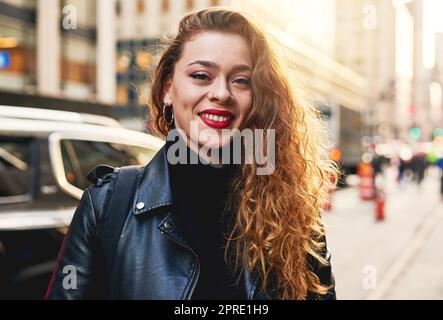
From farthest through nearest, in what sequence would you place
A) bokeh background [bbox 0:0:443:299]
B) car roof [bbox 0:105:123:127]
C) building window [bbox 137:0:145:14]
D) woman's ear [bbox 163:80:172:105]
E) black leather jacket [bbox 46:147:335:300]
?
building window [bbox 137:0:145:14] < bokeh background [bbox 0:0:443:299] < car roof [bbox 0:105:123:127] < woman's ear [bbox 163:80:172:105] < black leather jacket [bbox 46:147:335:300]

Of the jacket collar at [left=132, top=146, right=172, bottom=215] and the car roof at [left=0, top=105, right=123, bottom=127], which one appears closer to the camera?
the jacket collar at [left=132, top=146, right=172, bottom=215]

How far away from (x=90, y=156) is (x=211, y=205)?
204cm

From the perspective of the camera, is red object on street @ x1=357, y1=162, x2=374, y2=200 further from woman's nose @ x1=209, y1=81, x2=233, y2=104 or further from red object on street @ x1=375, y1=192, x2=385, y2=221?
woman's nose @ x1=209, y1=81, x2=233, y2=104

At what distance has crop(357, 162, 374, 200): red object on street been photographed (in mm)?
17719

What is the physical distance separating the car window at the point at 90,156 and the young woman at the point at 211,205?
5.90 ft

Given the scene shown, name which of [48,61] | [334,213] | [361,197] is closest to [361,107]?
[361,197]

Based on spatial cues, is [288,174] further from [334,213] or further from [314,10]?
[314,10]

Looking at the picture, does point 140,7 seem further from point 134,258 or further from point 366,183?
point 134,258

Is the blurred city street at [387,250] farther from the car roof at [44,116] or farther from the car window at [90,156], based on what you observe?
the car roof at [44,116]

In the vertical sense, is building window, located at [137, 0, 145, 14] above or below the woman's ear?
above

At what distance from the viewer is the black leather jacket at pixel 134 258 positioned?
163cm

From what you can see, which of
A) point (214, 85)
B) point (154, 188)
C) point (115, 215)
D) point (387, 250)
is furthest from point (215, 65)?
point (387, 250)

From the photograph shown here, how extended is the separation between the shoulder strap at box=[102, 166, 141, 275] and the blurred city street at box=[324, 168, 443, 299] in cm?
141

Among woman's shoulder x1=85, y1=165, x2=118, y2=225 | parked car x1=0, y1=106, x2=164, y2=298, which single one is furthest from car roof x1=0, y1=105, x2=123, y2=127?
woman's shoulder x1=85, y1=165, x2=118, y2=225
